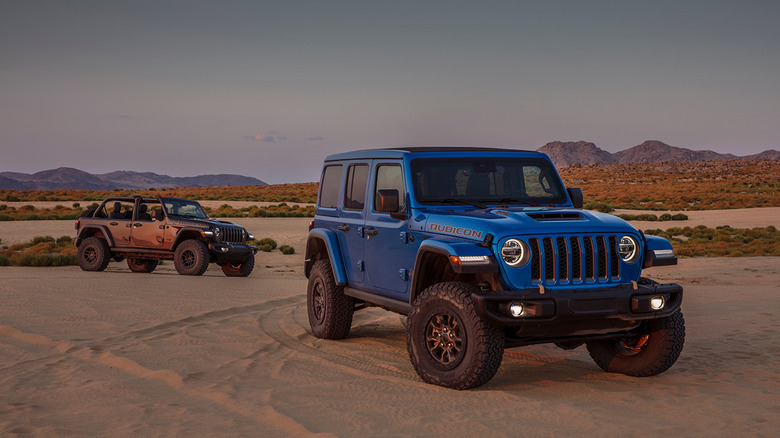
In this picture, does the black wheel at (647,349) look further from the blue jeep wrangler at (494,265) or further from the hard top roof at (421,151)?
the hard top roof at (421,151)

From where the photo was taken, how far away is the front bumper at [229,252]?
18.1 metres

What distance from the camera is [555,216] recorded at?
7117 millimetres

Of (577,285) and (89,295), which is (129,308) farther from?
(577,285)

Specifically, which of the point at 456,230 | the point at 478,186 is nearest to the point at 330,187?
the point at 478,186

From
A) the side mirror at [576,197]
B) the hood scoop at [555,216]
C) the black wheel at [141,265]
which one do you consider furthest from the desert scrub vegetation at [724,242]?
the hood scoop at [555,216]

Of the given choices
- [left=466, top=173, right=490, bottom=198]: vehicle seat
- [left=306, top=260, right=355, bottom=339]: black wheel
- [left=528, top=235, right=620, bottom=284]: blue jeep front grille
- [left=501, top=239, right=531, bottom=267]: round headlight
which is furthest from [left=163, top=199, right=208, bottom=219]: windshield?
[left=528, top=235, right=620, bottom=284]: blue jeep front grille

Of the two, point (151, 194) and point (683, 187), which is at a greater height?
point (683, 187)

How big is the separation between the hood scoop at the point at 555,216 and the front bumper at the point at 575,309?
70 centimetres

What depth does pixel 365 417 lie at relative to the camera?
595cm

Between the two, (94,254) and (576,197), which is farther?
(94,254)

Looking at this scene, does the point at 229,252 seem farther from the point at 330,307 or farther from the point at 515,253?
the point at 515,253

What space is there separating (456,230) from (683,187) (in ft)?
302

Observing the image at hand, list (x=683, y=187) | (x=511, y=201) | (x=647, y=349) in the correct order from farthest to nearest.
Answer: (x=683, y=187), (x=511, y=201), (x=647, y=349)

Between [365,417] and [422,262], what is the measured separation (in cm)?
192
